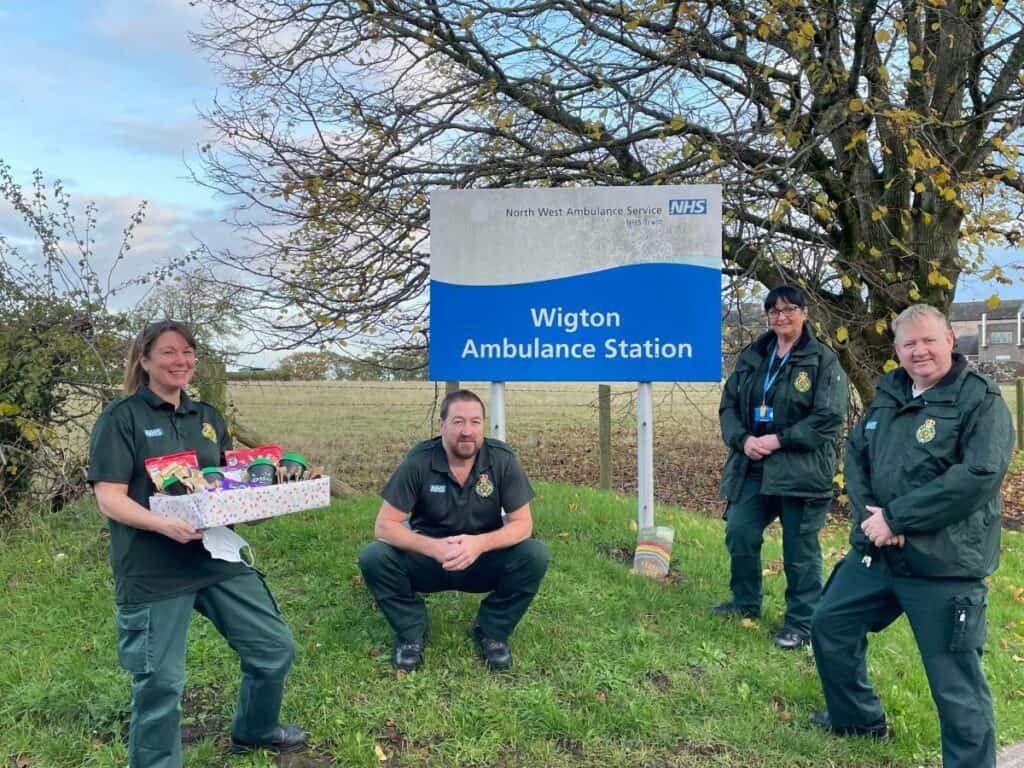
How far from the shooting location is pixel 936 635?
9.79ft

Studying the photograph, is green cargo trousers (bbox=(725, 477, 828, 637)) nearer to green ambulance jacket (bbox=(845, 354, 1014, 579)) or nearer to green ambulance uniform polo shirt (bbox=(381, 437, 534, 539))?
green ambulance jacket (bbox=(845, 354, 1014, 579))

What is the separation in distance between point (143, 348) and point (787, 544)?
3.56 meters

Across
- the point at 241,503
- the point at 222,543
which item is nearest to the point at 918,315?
the point at 241,503

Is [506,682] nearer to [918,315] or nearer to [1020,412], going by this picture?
[918,315]

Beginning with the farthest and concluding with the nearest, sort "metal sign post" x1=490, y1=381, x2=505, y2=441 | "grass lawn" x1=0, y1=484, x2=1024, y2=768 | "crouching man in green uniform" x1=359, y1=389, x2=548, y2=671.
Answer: "metal sign post" x1=490, y1=381, x2=505, y2=441
"crouching man in green uniform" x1=359, y1=389, x2=548, y2=671
"grass lawn" x1=0, y1=484, x2=1024, y2=768

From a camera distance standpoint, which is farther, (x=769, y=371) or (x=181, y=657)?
(x=769, y=371)

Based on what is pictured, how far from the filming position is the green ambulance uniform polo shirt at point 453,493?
4.01 m

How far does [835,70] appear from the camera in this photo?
7.32 meters

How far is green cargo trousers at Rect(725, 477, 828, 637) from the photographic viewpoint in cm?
441

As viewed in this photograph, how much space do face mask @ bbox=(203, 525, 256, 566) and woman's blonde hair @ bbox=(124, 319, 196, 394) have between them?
66cm

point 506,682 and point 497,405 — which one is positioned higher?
point 497,405

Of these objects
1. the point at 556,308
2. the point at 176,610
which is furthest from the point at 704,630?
the point at 176,610

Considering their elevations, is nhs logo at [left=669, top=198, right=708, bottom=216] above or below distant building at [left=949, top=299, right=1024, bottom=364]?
below

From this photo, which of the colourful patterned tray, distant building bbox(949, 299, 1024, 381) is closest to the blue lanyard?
the colourful patterned tray
